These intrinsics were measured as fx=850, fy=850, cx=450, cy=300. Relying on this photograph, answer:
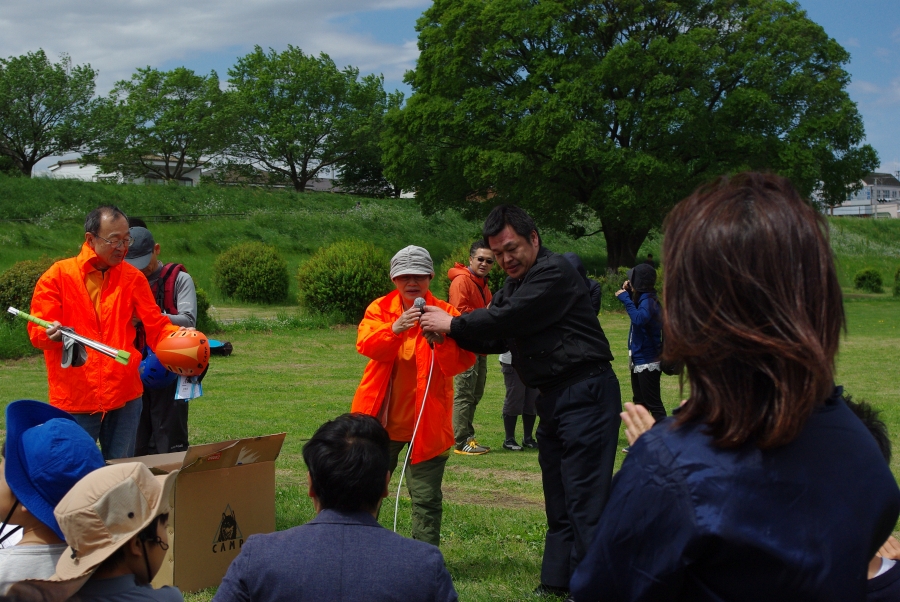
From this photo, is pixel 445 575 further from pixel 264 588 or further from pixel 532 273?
pixel 532 273

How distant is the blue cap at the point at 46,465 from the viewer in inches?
107

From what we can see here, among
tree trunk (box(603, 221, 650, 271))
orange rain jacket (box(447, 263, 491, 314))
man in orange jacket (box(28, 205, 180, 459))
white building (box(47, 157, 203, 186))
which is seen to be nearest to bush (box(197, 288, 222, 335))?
orange rain jacket (box(447, 263, 491, 314))

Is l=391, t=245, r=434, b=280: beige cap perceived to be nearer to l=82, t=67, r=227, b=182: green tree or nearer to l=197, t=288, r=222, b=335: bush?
l=197, t=288, r=222, b=335: bush

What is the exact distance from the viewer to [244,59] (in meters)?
66.9

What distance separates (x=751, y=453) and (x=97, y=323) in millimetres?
4531

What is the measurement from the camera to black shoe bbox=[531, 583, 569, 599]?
4797 millimetres

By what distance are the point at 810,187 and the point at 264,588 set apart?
3612cm

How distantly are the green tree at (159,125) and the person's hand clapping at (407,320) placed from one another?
59256mm

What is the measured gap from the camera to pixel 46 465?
9.08ft

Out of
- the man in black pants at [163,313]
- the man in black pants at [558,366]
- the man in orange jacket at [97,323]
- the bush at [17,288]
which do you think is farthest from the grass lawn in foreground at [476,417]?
the bush at [17,288]

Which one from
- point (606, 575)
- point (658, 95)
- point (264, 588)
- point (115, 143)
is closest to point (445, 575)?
point (264, 588)

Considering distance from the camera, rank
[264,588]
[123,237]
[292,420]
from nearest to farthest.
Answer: [264,588] < [123,237] < [292,420]

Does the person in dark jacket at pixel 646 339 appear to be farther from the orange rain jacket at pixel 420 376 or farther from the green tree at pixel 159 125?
Result: the green tree at pixel 159 125

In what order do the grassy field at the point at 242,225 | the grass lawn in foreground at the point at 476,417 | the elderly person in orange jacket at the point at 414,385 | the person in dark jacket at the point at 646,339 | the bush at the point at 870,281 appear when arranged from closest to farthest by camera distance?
1. the elderly person in orange jacket at the point at 414,385
2. the grass lawn in foreground at the point at 476,417
3. the person in dark jacket at the point at 646,339
4. the grassy field at the point at 242,225
5. the bush at the point at 870,281
